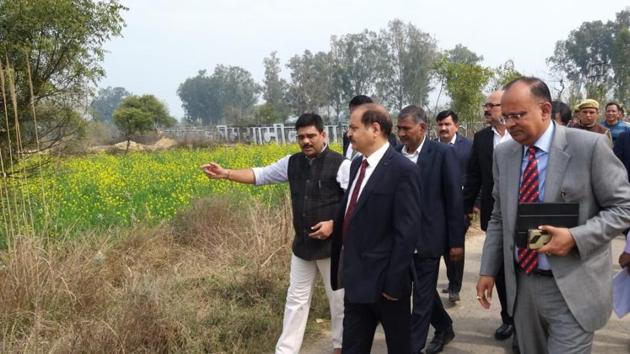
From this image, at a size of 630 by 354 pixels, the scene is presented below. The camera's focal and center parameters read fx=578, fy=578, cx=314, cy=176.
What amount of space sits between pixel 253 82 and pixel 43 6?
313ft

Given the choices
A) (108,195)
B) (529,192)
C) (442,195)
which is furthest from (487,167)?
(108,195)

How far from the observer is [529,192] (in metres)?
2.53

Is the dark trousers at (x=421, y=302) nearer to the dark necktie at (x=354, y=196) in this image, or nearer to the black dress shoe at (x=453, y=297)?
the dark necktie at (x=354, y=196)

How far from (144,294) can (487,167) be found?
8.99 feet

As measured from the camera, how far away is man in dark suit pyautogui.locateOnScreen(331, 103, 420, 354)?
9.55 ft

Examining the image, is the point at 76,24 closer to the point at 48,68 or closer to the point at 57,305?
the point at 48,68

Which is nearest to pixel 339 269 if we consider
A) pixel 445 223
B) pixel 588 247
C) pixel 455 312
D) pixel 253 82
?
pixel 445 223

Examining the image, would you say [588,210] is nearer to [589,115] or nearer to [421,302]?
[421,302]

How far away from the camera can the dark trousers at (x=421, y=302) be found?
377 cm

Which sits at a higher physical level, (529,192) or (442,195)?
(529,192)

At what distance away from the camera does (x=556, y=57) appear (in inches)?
2475

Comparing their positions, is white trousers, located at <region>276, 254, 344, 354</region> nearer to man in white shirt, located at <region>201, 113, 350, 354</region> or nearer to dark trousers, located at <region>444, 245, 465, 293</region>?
man in white shirt, located at <region>201, 113, 350, 354</region>

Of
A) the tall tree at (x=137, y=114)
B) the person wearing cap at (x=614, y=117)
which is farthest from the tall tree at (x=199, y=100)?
the person wearing cap at (x=614, y=117)

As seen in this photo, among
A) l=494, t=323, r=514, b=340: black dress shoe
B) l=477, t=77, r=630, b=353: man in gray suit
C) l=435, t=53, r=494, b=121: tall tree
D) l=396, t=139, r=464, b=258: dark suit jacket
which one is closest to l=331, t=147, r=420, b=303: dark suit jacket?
l=477, t=77, r=630, b=353: man in gray suit
